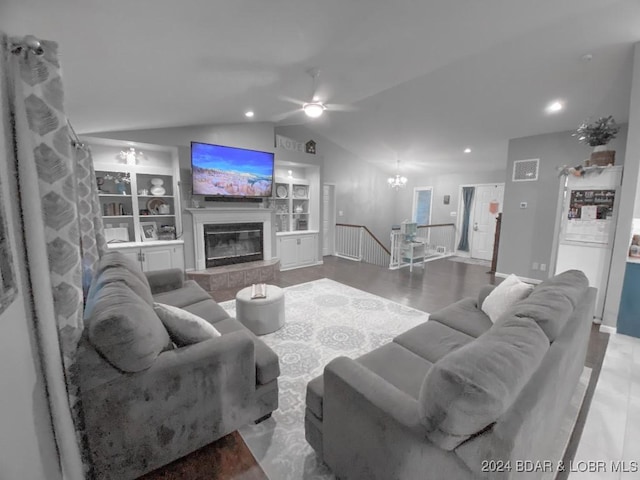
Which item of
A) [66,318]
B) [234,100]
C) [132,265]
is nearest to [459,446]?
[66,318]

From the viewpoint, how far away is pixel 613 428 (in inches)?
69.2

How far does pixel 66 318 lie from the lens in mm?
1223

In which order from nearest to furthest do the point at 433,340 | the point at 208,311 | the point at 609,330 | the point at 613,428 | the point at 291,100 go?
the point at 613,428, the point at 433,340, the point at 208,311, the point at 609,330, the point at 291,100

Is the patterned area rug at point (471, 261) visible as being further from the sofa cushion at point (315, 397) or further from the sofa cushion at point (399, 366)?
the sofa cushion at point (315, 397)

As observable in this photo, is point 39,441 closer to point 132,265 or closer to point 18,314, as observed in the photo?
point 18,314

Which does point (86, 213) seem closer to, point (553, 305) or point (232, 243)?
point (232, 243)

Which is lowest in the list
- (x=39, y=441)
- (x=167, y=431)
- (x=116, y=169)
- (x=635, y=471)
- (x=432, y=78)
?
(x=635, y=471)

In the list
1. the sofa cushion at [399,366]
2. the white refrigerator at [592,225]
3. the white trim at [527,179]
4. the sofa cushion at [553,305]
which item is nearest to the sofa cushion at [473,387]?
the sofa cushion at [553,305]

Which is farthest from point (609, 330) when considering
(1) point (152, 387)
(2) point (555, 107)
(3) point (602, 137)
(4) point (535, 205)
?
(1) point (152, 387)

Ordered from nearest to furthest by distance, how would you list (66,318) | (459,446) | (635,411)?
(459,446) < (66,318) < (635,411)

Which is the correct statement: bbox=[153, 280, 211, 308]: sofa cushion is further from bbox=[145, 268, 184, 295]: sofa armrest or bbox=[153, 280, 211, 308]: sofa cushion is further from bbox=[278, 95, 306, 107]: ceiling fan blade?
bbox=[278, 95, 306, 107]: ceiling fan blade

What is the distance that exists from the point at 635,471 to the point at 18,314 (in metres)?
3.04

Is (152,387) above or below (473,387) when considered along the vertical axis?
below

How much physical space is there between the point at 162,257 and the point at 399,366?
4.09m
